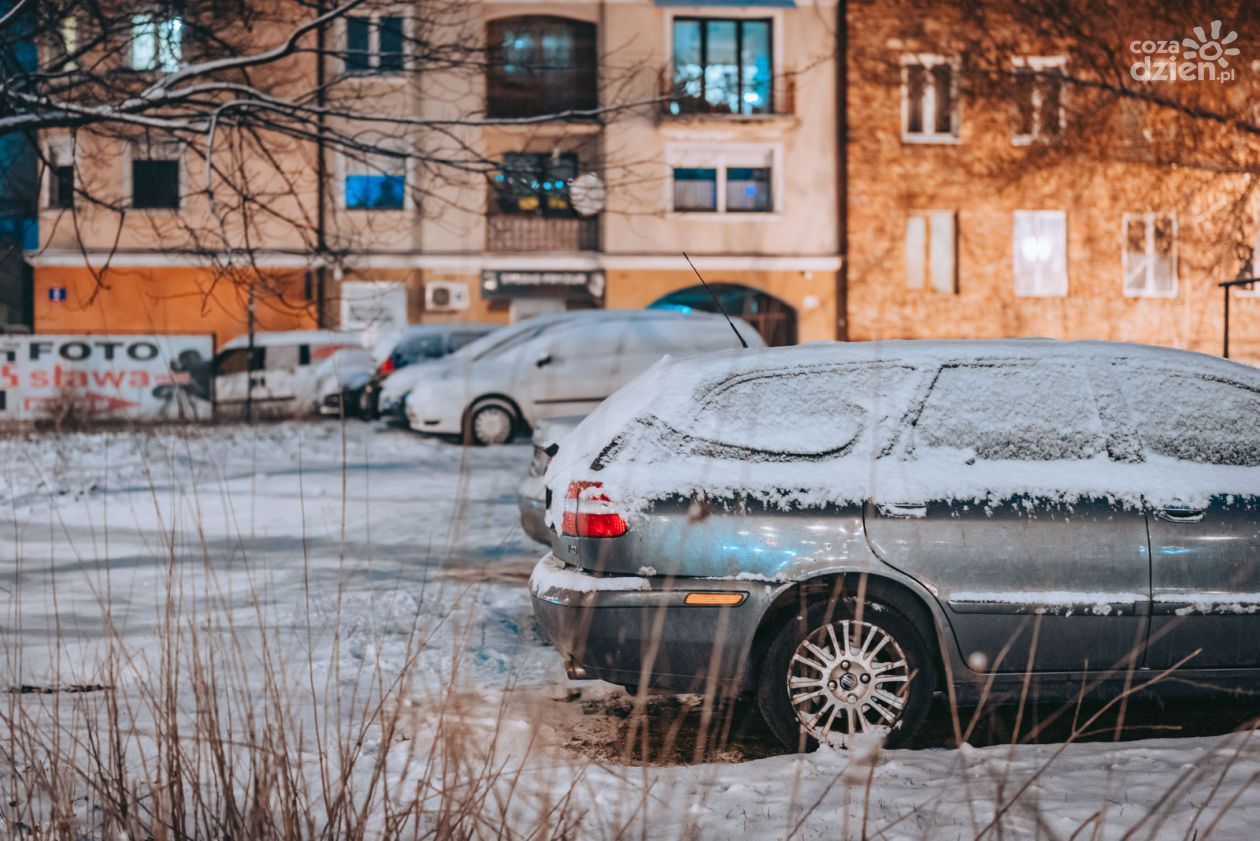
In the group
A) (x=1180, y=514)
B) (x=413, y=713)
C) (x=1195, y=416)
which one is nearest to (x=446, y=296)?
(x=1195, y=416)

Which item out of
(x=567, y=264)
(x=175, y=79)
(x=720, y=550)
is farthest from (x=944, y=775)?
(x=567, y=264)

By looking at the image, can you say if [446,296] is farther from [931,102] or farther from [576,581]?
[576,581]

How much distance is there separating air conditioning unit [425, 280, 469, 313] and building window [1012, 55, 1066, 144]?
1442 centimetres

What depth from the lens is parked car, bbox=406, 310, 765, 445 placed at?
15883 mm

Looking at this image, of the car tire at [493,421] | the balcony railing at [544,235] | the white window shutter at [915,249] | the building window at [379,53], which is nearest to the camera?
the building window at [379,53]

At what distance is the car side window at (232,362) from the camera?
22.2 m

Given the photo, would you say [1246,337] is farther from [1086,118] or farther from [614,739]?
[614,739]

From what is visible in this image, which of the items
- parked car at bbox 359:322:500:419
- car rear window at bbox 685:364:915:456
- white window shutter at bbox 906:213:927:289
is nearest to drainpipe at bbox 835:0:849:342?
white window shutter at bbox 906:213:927:289

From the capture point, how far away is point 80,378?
2078 cm

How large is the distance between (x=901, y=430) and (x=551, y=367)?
12.0m

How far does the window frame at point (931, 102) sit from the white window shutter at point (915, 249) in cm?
195

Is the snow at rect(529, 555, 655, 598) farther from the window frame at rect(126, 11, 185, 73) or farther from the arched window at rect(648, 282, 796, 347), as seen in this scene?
the arched window at rect(648, 282, 796, 347)

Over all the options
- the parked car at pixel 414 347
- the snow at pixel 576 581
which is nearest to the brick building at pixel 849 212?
the parked car at pixel 414 347

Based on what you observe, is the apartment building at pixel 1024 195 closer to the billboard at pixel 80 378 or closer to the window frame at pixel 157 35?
the billboard at pixel 80 378
